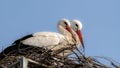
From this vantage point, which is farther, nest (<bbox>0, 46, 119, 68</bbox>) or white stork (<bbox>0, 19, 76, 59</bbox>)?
white stork (<bbox>0, 19, 76, 59</bbox>)

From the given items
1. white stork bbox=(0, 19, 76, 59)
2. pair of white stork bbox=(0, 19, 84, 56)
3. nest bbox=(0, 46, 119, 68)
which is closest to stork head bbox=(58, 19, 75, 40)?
pair of white stork bbox=(0, 19, 84, 56)

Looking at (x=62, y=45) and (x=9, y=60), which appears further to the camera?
(x=62, y=45)

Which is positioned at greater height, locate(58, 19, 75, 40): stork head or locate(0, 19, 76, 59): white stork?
locate(58, 19, 75, 40): stork head

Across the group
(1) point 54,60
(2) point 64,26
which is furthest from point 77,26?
(1) point 54,60

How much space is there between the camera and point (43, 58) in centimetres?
675

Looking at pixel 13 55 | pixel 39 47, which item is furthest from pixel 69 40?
pixel 13 55

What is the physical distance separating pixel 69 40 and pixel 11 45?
130 centimetres

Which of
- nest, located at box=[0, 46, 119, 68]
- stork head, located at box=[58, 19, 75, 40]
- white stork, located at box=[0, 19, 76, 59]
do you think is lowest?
nest, located at box=[0, 46, 119, 68]

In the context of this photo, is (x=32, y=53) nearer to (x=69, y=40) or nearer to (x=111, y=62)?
(x=111, y=62)

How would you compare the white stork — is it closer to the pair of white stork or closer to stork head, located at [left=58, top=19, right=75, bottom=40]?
the pair of white stork

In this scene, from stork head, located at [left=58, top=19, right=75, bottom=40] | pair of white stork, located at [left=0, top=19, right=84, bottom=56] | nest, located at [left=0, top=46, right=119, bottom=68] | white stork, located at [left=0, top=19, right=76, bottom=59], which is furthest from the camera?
stork head, located at [left=58, top=19, right=75, bottom=40]

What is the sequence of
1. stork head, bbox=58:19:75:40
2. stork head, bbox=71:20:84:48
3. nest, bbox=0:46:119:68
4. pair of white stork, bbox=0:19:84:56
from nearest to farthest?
nest, bbox=0:46:119:68 < pair of white stork, bbox=0:19:84:56 < stork head, bbox=58:19:75:40 < stork head, bbox=71:20:84:48

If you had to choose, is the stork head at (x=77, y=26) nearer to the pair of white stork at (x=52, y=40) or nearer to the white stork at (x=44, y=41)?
the pair of white stork at (x=52, y=40)

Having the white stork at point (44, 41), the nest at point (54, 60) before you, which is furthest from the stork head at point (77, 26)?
the nest at point (54, 60)
